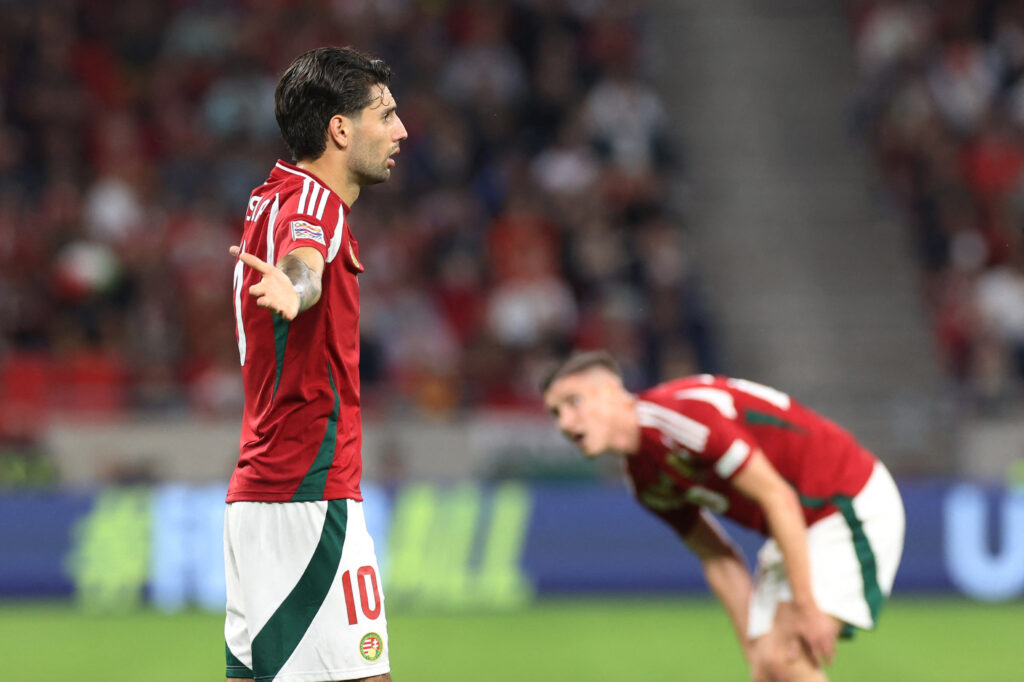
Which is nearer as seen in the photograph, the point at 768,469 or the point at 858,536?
the point at 768,469

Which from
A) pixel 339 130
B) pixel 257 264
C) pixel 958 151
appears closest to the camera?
pixel 257 264

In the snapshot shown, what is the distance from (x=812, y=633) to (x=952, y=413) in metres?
6.60

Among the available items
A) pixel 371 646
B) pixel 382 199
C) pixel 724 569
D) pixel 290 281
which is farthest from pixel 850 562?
pixel 382 199

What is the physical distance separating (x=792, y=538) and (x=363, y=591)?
1.61 metres

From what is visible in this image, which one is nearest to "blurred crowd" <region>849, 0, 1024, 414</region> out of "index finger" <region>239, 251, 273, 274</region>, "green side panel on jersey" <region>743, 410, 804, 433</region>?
"green side panel on jersey" <region>743, 410, 804, 433</region>

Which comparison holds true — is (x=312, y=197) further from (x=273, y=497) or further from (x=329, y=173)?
(x=273, y=497)

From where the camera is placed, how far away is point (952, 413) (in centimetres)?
1066

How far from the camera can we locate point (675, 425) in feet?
15.8

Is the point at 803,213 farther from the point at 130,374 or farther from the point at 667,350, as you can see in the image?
the point at 130,374

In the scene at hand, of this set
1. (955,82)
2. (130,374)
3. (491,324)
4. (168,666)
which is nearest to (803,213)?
(955,82)

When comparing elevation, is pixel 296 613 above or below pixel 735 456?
below

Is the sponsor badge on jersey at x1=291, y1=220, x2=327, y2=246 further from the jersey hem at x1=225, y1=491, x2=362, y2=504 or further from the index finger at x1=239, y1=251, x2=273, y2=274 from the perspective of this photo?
the jersey hem at x1=225, y1=491, x2=362, y2=504

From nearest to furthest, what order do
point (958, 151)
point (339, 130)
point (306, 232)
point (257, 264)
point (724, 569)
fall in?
point (257, 264)
point (306, 232)
point (339, 130)
point (724, 569)
point (958, 151)

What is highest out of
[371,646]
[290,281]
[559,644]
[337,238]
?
[337,238]
